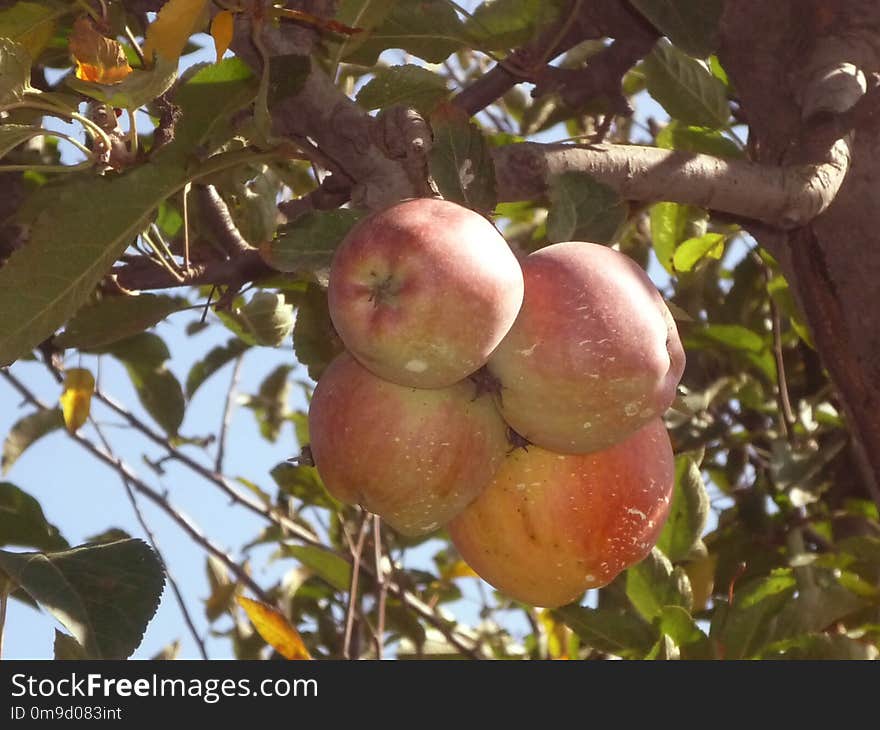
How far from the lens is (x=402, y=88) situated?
48.9 inches

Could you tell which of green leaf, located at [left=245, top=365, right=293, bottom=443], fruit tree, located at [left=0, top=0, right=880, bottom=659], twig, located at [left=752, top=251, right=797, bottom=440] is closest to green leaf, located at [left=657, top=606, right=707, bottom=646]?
fruit tree, located at [left=0, top=0, right=880, bottom=659]

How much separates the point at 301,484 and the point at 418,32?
105cm

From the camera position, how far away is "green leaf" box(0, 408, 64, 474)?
80.7 inches

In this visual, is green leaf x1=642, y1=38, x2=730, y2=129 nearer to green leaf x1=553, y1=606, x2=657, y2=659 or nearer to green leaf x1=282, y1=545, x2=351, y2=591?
green leaf x1=553, y1=606, x2=657, y2=659

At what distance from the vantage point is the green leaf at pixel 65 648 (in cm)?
121

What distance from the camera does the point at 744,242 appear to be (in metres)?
2.15

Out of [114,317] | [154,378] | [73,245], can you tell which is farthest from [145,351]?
[73,245]

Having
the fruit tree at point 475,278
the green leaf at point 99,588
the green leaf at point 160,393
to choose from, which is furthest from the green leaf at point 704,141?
the green leaf at point 160,393

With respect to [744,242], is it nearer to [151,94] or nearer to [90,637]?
A: [151,94]

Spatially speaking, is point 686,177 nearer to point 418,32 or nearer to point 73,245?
point 418,32

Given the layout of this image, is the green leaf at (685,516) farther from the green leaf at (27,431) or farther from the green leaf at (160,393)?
the green leaf at (27,431)

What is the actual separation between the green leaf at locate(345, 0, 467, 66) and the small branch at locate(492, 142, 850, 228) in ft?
1.15

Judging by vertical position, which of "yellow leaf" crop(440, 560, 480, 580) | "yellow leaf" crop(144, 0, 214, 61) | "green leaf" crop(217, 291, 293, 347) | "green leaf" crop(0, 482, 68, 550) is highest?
"yellow leaf" crop(144, 0, 214, 61)
